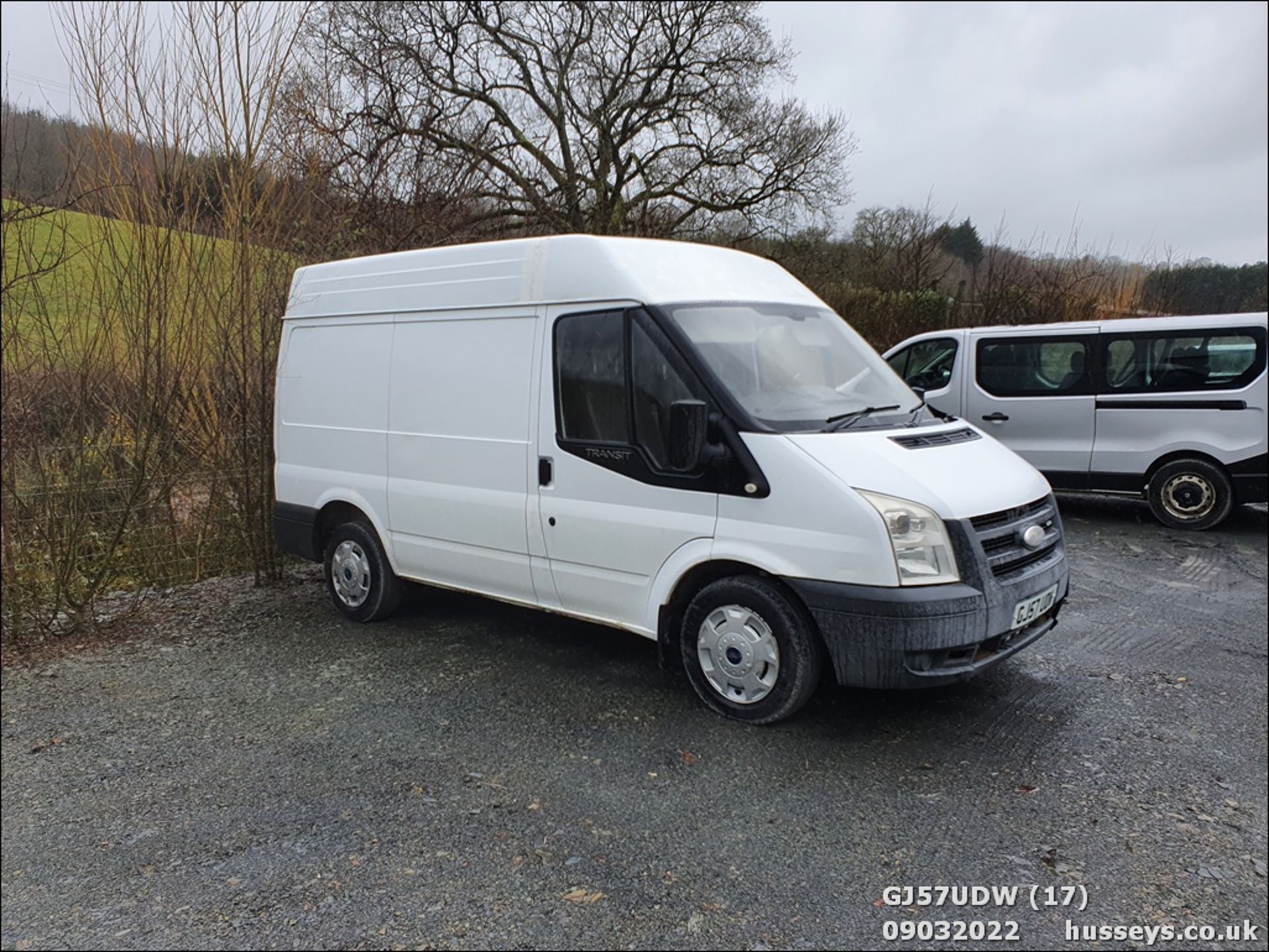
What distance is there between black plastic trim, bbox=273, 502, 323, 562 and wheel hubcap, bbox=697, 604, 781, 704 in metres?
3.00

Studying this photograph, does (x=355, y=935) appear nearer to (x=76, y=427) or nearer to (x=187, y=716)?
(x=187, y=716)

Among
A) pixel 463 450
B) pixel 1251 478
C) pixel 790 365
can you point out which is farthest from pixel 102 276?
pixel 1251 478

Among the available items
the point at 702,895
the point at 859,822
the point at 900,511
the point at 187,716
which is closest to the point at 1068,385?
the point at 900,511

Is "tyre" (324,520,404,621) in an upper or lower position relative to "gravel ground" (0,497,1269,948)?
upper

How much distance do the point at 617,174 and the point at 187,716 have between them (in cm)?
1644

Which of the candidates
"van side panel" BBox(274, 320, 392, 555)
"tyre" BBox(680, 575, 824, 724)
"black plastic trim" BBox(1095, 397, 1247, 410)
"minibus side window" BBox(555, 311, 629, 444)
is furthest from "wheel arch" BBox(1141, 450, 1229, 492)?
"van side panel" BBox(274, 320, 392, 555)

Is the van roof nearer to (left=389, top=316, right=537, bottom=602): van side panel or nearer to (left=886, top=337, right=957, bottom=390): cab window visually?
(left=389, top=316, right=537, bottom=602): van side panel

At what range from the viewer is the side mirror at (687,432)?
3.80m

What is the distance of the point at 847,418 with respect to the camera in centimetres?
415

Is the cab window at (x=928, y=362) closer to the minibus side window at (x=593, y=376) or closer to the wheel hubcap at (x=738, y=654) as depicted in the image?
the minibus side window at (x=593, y=376)

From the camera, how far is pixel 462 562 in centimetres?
500

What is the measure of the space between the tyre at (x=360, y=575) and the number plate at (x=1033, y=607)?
11.8 feet

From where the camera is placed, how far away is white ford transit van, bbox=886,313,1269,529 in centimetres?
802

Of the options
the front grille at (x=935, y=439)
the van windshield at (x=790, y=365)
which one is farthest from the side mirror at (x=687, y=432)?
the front grille at (x=935, y=439)
